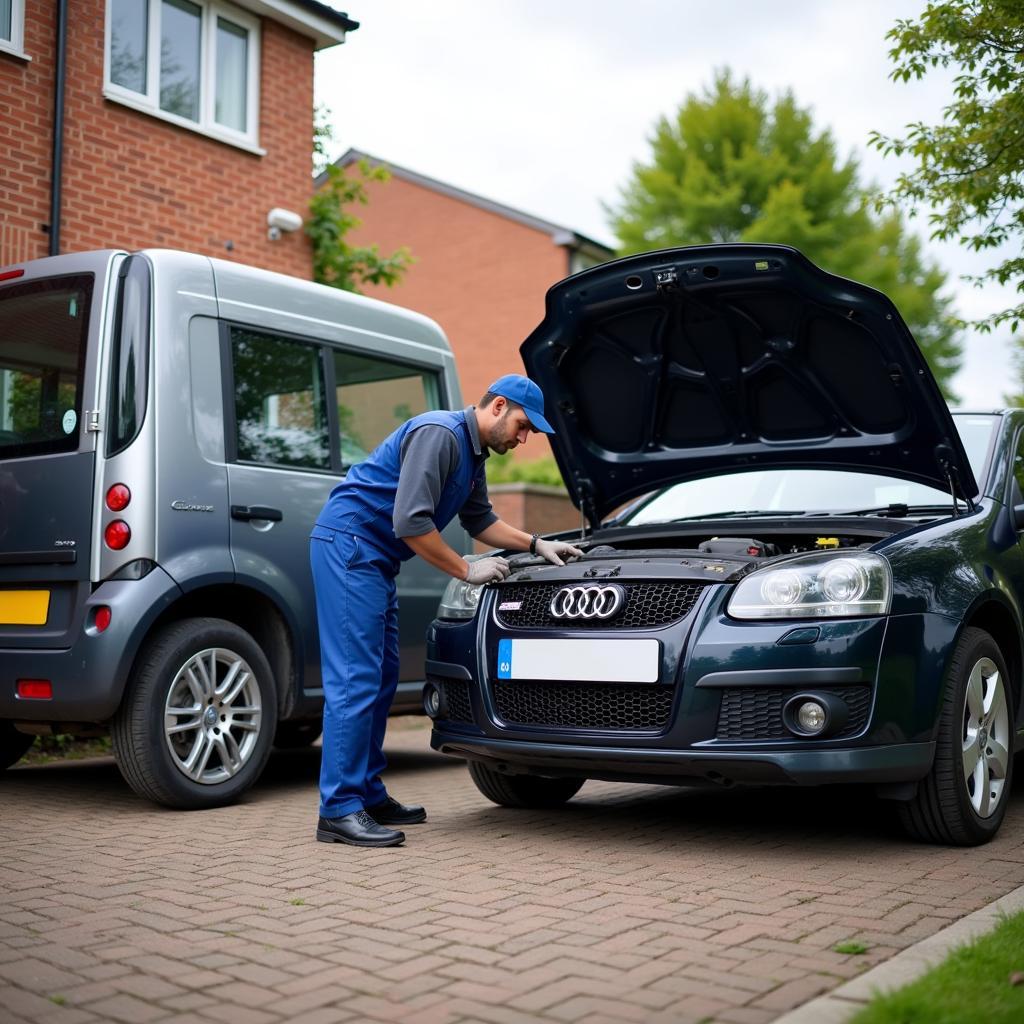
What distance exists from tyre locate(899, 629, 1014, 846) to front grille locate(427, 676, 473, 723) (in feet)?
5.36

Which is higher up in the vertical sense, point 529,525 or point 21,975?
point 529,525

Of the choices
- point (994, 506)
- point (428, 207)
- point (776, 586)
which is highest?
point (428, 207)

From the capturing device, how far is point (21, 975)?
298 cm

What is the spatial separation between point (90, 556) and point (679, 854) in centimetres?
266

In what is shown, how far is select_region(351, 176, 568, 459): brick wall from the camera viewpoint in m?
25.8

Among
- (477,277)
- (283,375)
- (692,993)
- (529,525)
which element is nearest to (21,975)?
(692,993)

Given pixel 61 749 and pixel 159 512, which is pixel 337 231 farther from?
pixel 159 512

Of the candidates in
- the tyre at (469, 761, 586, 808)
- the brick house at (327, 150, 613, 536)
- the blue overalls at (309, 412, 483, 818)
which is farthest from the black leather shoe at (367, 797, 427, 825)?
the brick house at (327, 150, 613, 536)

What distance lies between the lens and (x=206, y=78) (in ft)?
34.0

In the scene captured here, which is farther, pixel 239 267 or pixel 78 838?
pixel 239 267

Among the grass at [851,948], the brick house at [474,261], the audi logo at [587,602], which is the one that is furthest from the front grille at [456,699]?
the brick house at [474,261]

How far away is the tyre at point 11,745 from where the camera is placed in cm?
631

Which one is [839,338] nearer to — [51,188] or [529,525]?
[51,188]

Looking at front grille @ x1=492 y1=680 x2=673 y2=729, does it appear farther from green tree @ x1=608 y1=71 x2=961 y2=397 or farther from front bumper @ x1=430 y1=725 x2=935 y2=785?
green tree @ x1=608 y1=71 x2=961 y2=397
